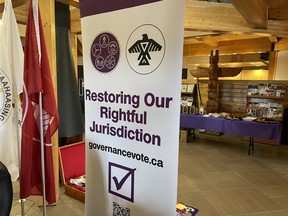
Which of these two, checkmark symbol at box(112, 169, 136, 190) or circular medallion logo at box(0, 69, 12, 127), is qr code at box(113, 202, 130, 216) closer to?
checkmark symbol at box(112, 169, 136, 190)

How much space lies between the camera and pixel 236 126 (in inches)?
188

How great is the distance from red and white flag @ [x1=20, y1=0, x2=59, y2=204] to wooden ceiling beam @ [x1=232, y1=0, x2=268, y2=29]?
2390mm

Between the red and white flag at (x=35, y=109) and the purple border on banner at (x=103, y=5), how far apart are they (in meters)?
0.39

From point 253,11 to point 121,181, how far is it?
3116 mm

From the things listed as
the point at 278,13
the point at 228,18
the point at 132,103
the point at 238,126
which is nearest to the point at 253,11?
the point at 228,18

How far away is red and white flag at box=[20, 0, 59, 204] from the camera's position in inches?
71.4

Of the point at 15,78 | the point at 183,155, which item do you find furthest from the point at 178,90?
the point at 183,155

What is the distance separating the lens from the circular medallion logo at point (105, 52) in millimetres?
1618

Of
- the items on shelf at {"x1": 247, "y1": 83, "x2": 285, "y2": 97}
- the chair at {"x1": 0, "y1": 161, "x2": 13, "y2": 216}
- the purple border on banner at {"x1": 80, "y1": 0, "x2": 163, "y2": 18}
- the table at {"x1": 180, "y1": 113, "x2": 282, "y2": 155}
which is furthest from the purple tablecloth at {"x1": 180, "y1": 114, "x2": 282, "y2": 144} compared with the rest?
the chair at {"x1": 0, "y1": 161, "x2": 13, "y2": 216}

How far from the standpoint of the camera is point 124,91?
161 cm

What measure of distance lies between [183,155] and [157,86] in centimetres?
363

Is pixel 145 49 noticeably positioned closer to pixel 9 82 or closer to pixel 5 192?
pixel 5 192

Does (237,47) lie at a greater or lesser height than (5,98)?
greater

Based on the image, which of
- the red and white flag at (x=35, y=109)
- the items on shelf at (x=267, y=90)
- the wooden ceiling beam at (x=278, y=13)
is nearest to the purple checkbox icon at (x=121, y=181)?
the red and white flag at (x=35, y=109)
